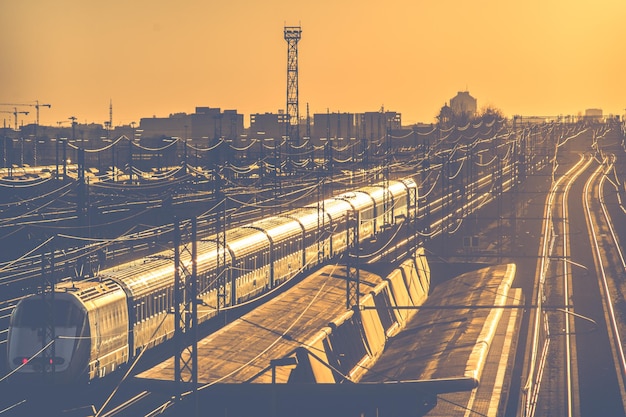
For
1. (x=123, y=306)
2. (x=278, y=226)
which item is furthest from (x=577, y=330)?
(x=123, y=306)

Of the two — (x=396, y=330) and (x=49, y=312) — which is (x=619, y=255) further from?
(x=49, y=312)

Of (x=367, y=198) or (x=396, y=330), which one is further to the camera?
(x=367, y=198)

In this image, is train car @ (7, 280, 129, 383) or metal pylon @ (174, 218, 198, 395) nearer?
metal pylon @ (174, 218, 198, 395)

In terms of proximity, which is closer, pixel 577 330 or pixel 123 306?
pixel 123 306

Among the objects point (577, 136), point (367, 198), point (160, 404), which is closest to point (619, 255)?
point (367, 198)

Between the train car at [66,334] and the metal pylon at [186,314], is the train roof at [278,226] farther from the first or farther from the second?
the train car at [66,334]

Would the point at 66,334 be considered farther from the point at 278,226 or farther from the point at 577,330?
the point at 577,330

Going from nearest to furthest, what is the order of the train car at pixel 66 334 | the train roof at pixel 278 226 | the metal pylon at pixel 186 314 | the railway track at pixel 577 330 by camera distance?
the metal pylon at pixel 186 314 < the train car at pixel 66 334 < the railway track at pixel 577 330 < the train roof at pixel 278 226

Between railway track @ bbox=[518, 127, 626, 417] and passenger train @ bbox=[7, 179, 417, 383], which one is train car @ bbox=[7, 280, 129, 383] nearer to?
passenger train @ bbox=[7, 179, 417, 383]

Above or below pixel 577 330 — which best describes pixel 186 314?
above

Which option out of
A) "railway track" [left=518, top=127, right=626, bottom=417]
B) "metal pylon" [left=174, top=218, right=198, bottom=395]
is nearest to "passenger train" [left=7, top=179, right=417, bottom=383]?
"metal pylon" [left=174, top=218, right=198, bottom=395]

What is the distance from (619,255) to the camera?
184 ft

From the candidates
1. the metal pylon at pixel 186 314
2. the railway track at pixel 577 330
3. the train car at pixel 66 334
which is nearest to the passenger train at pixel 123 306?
the train car at pixel 66 334

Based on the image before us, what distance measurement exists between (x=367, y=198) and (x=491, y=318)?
20.8 meters
